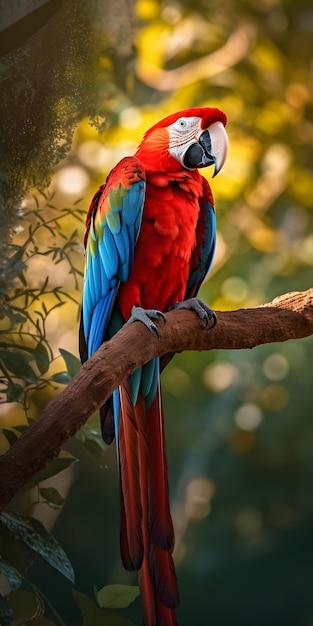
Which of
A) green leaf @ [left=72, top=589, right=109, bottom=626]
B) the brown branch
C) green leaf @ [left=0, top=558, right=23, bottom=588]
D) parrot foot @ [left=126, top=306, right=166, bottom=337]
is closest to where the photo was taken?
the brown branch

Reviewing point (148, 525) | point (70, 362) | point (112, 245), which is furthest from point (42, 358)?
point (148, 525)

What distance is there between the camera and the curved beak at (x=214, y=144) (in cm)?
140

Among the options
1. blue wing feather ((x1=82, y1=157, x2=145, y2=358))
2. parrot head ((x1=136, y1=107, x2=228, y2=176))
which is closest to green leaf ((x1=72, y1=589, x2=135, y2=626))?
blue wing feather ((x1=82, y1=157, x2=145, y2=358))

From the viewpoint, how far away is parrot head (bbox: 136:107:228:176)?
1406 millimetres

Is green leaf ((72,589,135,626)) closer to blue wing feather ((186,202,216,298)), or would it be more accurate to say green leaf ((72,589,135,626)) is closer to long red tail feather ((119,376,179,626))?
long red tail feather ((119,376,179,626))

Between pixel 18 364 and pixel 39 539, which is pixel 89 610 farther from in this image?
pixel 18 364

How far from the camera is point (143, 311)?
1.28 metres

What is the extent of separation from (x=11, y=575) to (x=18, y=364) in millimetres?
414

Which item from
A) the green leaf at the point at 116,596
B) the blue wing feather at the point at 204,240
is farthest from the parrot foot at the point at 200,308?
the green leaf at the point at 116,596

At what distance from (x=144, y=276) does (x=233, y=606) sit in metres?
0.76

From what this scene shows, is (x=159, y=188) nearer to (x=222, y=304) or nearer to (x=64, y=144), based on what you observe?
(x=64, y=144)

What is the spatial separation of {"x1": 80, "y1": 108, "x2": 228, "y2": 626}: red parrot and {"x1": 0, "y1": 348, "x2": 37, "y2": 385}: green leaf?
0.59 feet

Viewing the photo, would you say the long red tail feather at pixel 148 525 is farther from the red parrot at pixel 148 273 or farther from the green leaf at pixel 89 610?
the green leaf at pixel 89 610

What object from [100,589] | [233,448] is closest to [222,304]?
[233,448]
